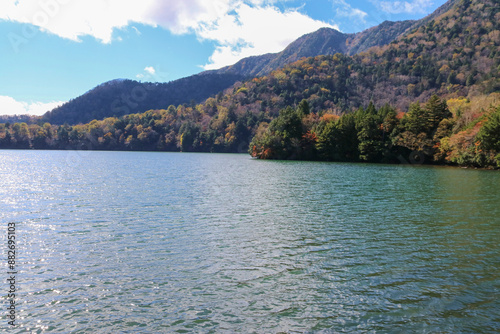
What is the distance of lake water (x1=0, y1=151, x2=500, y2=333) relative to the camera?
9453 mm

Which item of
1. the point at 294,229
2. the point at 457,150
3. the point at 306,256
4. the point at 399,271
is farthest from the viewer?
the point at 457,150

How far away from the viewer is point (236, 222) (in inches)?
821

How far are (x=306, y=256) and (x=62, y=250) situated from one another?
10516mm

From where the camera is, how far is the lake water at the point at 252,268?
9.45 meters

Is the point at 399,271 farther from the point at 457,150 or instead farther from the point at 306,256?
the point at 457,150

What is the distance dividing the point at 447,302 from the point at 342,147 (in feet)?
305

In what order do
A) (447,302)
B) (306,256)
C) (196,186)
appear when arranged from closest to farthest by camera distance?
1. (447,302)
2. (306,256)
3. (196,186)

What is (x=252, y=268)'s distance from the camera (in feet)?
43.3

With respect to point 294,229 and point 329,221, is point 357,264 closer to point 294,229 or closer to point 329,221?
point 294,229

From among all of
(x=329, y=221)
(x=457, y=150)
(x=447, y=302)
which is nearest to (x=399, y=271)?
(x=447, y=302)

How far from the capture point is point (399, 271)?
42.6 ft

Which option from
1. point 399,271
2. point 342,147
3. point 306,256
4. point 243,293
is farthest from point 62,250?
point 342,147

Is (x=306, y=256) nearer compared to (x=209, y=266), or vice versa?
(x=209, y=266)

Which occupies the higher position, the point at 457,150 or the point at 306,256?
the point at 457,150
